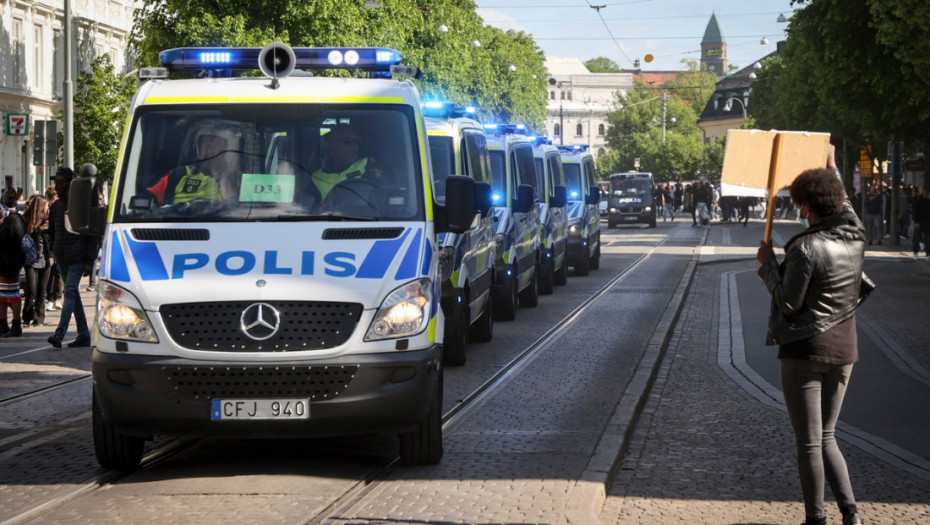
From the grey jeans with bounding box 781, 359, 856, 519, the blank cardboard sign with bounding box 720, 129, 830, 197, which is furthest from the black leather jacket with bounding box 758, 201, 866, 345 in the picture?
the blank cardboard sign with bounding box 720, 129, 830, 197

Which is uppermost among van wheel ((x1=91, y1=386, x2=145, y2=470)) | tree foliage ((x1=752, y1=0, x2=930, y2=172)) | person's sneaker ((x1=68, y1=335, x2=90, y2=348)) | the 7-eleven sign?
tree foliage ((x1=752, y1=0, x2=930, y2=172))

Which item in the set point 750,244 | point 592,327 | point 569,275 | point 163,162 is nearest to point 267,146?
point 163,162

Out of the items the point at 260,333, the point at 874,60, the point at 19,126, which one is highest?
the point at 874,60

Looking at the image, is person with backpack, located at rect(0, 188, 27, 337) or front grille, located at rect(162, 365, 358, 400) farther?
person with backpack, located at rect(0, 188, 27, 337)

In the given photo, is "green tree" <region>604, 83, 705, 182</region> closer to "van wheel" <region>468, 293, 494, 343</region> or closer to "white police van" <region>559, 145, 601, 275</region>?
"white police van" <region>559, 145, 601, 275</region>

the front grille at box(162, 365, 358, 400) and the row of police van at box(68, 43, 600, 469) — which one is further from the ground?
the row of police van at box(68, 43, 600, 469)

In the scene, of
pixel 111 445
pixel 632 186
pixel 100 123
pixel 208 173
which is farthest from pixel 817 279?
pixel 632 186

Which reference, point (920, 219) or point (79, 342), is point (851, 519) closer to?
point (79, 342)

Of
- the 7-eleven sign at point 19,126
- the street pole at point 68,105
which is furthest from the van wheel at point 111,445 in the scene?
the 7-eleven sign at point 19,126

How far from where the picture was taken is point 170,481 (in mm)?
8266

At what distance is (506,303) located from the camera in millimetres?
18641

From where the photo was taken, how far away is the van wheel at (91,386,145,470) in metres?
8.38

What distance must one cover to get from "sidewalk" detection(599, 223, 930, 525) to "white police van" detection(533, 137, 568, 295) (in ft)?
22.6

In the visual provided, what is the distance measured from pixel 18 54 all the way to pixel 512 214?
121ft
